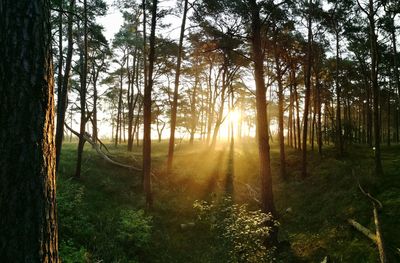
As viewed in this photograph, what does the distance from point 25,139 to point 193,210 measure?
1363cm

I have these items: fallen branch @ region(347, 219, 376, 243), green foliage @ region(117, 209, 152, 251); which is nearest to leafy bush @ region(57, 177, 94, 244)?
green foliage @ region(117, 209, 152, 251)

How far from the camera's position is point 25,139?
7.76ft

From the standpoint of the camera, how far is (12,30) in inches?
94.4

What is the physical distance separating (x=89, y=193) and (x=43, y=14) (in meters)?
13.1

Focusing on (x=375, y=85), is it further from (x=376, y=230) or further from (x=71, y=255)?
(x=71, y=255)

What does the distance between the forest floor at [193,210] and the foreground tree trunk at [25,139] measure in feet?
17.9

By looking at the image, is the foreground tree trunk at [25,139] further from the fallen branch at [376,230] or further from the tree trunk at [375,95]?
the tree trunk at [375,95]

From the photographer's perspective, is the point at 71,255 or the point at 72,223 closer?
the point at 71,255

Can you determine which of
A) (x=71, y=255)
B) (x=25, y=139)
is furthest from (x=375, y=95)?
(x=25, y=139)

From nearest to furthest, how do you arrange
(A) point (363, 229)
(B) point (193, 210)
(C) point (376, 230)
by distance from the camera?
1. (C) point (376, 230)
2. (A) point (363, 229)
3. (B) point (193, 210)

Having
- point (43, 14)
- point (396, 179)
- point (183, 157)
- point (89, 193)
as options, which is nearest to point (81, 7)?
point (89, 193)

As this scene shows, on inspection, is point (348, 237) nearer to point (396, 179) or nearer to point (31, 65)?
point (396, 179)

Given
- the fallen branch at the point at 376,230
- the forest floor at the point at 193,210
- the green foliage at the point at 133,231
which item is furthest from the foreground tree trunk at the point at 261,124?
the green foliage at the point at 133,231

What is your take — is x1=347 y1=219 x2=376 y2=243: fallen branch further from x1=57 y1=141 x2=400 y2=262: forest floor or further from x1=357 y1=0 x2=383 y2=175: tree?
x1=357 y1=0 x2=383 y2=175: tree
